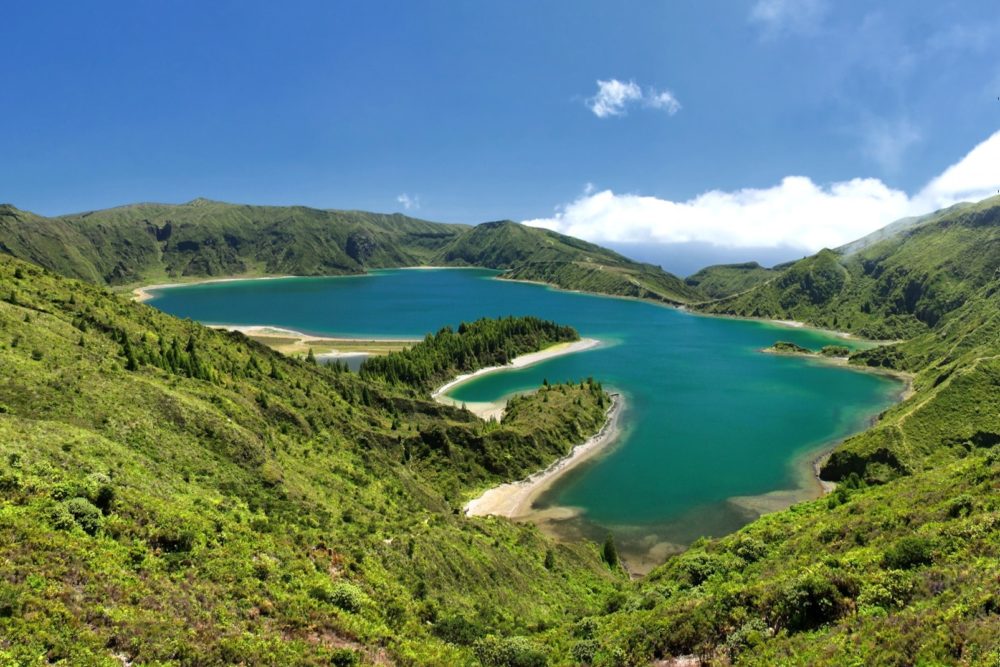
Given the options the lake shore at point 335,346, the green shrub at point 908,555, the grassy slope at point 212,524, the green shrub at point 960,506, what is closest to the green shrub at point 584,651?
the grassy slope at point 212,524

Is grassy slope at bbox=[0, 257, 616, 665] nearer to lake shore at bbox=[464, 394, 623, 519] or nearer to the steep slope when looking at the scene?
lake shore at bbox=[464, 394, 623, 519]

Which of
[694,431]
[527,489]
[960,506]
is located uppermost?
[960,506]

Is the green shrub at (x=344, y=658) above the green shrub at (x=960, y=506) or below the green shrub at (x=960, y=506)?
below

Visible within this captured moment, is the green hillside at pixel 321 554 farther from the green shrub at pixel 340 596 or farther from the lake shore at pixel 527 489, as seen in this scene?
the lake shore at pixel 527 489

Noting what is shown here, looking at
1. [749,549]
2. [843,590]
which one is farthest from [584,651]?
[749,549]

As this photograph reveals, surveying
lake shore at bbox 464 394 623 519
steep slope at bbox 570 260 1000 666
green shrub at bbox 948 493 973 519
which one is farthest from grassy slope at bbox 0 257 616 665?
green shrub at bbox 948 493 973 519

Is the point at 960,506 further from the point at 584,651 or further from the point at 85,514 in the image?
the point at 85,514
